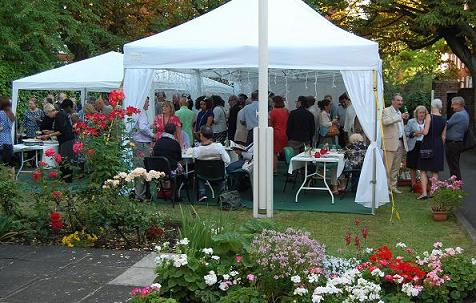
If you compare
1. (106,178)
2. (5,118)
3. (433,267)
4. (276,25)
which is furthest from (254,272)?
(5,118)

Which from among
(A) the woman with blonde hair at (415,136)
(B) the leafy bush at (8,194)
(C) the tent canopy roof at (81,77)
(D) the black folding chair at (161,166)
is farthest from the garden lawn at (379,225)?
(C) the tent canopy roof at (81,77)

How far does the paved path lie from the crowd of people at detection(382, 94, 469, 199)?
5636mm

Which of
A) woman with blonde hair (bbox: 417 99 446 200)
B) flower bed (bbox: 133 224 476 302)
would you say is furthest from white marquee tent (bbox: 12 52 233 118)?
flower bed (bbox: 133 224 476 302)

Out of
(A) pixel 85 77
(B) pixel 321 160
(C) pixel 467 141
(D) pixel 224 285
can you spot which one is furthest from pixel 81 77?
(D) pixel 224 285

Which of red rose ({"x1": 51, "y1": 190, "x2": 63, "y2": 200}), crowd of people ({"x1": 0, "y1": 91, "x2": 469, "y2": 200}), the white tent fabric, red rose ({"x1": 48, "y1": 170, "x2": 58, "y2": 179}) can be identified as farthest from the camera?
crowd of people ({"x1": 0, "y1": 91, "x2": 469, "y2": 200})

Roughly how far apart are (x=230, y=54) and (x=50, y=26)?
11.4 m

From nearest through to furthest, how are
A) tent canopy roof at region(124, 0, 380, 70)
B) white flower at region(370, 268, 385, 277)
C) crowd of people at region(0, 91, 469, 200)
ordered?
white flower at region(370, 268, 385, 277) < tent canopy roof at region(124, 0, 380, 70) < crowd of people at region(0, 91, 469, 200)

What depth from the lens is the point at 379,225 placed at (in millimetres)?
8977

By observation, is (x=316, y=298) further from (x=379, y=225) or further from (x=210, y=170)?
(x=210, y=170)

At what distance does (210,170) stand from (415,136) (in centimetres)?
405

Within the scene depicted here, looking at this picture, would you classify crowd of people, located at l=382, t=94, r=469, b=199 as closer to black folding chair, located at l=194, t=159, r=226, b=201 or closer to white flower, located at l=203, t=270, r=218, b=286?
black folding chair, located at l=194, t=159, r=226, b=201

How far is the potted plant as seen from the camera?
923 centimetres

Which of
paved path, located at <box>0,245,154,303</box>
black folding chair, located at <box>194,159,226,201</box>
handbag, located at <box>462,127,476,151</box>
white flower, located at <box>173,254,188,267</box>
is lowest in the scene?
paved path, located at <box>0,245,154,303</box>

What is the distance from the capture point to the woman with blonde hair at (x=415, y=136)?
11562 millimetres
